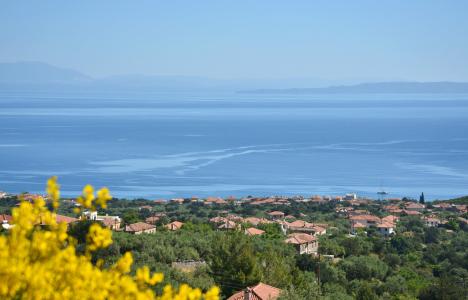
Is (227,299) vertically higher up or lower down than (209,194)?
higher up

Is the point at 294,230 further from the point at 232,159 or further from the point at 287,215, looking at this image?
the point at 232,159

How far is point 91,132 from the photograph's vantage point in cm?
9494

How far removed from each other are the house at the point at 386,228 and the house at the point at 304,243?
22.9ft

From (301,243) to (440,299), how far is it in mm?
9059

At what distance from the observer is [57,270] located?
3.52 meters

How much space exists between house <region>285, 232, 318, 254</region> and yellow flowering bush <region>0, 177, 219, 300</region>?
21486 mm

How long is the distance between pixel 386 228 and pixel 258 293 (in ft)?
68.2

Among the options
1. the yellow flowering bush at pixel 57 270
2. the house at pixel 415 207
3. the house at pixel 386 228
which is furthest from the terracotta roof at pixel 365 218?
the yellow flowering bush at pixel 57 270

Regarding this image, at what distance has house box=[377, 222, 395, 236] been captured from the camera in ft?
107

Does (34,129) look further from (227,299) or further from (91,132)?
(227,299)

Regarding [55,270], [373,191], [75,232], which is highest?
[55,270]

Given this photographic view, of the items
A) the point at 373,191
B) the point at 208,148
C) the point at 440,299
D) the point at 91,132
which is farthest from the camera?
the point at 91,132

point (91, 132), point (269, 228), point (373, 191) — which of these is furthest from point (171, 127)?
point (269, 228)

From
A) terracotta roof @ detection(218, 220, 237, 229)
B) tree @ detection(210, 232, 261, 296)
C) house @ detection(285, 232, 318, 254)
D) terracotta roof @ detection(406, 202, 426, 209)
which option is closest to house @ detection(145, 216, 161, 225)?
terracotta roof @ detection(218, 220, 237, 229)
